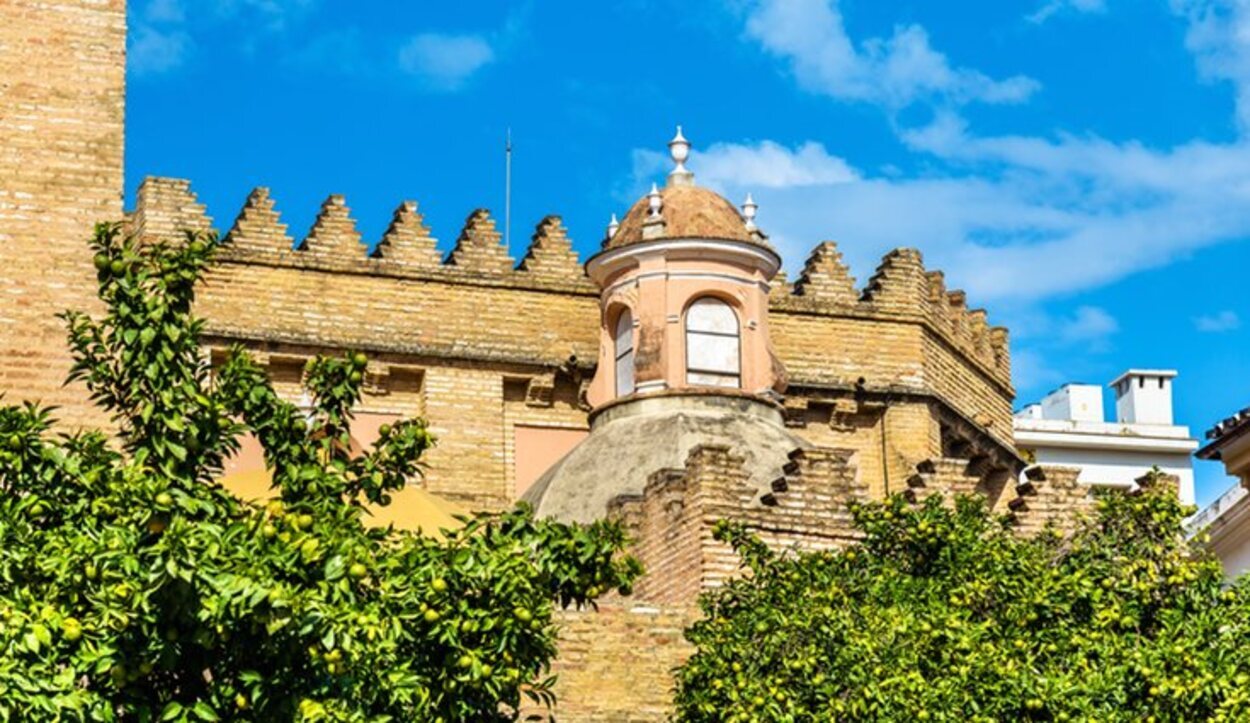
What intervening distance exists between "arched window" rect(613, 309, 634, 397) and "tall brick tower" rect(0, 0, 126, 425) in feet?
38.4

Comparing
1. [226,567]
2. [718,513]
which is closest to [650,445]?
[718,513]

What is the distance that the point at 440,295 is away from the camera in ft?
143

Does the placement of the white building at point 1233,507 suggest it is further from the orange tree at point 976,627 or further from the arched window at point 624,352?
the arched window at point 624,352

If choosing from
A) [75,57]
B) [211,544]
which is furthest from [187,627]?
[75,57]

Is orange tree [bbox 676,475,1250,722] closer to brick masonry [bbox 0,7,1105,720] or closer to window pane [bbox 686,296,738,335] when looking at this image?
brick masonry [bbox 0,7,1105,720]

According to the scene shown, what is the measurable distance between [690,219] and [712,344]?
4.55 ft

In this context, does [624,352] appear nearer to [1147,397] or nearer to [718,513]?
[718,513]

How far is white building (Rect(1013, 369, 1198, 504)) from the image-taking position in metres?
65.6

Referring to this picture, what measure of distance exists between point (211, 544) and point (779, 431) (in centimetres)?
1767

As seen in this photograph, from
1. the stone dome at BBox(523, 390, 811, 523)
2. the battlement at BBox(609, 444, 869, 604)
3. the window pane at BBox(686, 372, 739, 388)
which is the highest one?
the window pane at BBox(686, 372, 739, 388)

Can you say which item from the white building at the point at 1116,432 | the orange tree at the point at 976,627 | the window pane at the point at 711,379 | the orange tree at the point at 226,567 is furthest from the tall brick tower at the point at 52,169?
the white building at the point at 1116,432

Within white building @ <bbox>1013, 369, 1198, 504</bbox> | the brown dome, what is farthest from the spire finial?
white building @ <bbox>1013, 369, 1198, 504</bbox>

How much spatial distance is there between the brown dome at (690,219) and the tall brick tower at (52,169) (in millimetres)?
11671

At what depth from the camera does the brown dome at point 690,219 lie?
39.6m
